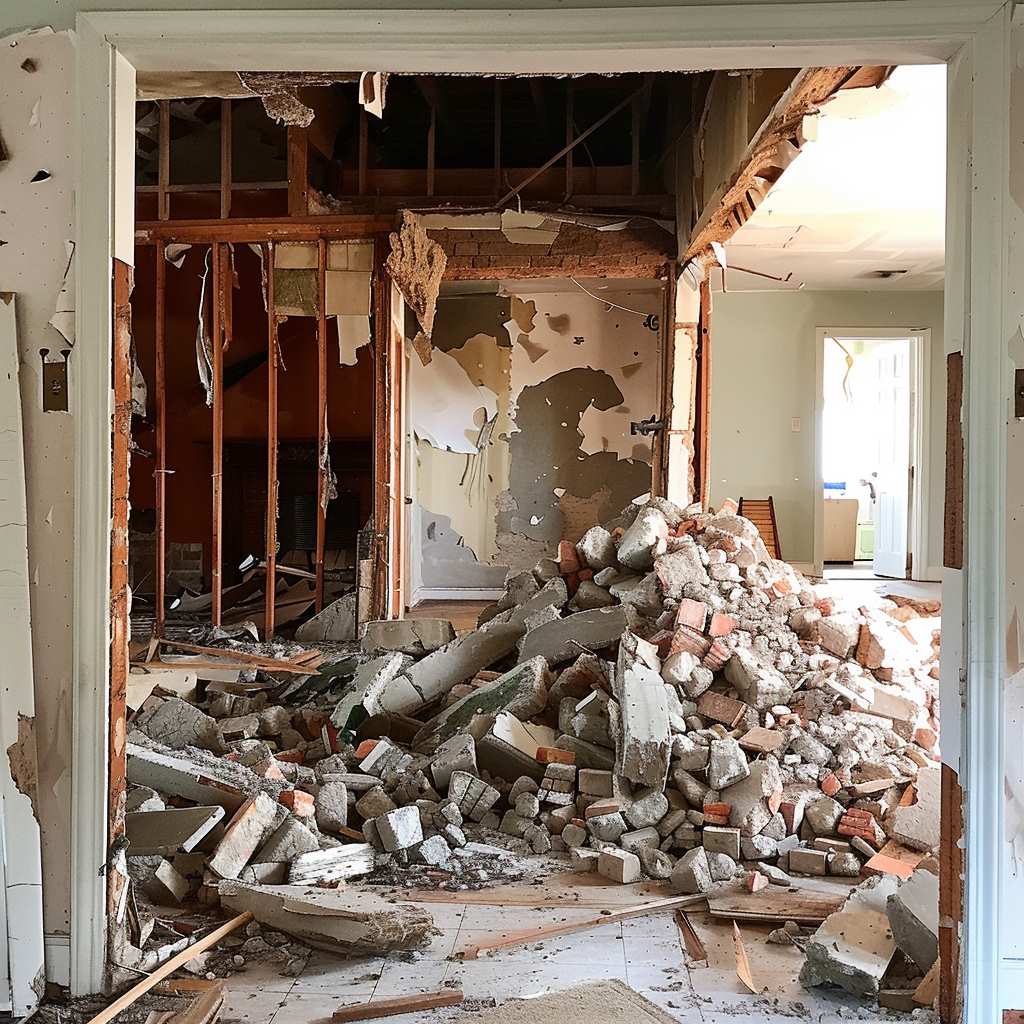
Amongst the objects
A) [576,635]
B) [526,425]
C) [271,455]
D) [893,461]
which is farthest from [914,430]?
[271,455]

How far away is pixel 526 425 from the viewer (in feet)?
27.4

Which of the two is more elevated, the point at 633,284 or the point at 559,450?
the point at 633,284

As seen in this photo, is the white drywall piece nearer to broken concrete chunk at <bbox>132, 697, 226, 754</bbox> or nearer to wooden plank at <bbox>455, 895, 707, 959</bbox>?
wooden plank at <bbox>455, 895, 707, 959</bbox>

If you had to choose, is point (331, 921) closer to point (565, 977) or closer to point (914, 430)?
point (565, 977)

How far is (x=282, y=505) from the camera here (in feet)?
25.1

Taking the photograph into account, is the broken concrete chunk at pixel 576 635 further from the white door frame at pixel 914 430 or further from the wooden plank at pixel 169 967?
the white door frame at pixel 914 430

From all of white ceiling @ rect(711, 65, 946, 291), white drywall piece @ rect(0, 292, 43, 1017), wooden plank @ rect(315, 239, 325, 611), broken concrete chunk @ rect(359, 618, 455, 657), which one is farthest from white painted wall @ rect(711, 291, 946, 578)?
white drywall piece @ rect(0, 292, 43, 1017)

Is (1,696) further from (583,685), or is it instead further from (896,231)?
(896,231)

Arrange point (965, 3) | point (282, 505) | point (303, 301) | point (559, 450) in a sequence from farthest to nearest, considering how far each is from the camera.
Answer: point (559, 450), point (282, 505), point (303, 301), point (965, 3)

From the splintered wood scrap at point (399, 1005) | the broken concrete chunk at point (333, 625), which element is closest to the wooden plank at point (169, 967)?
the splintered wood scrap at point (399, 1005)

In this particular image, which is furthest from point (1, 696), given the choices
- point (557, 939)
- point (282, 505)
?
point (282, 505)

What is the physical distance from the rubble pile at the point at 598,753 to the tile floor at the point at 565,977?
0.26 feet

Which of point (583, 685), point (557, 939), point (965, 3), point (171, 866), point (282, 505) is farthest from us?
point (282, 505)

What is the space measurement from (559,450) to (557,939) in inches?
242
